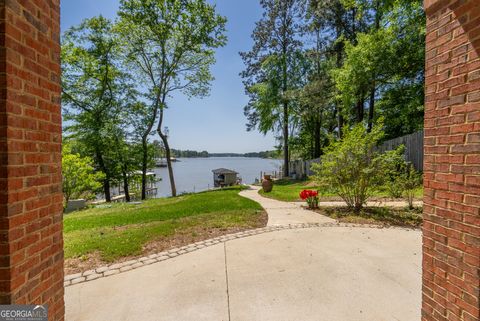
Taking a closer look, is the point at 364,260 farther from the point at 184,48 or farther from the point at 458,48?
the point at 184,48

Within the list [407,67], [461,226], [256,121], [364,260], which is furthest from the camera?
[256,121]

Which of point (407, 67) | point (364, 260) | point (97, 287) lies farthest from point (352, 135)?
point (407, 67)

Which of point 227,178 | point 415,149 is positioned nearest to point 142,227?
point 415,149

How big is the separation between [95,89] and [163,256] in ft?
58.2

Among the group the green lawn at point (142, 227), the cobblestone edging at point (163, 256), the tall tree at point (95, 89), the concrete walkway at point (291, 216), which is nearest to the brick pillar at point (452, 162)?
the cobblestone edging at point (163, 256)

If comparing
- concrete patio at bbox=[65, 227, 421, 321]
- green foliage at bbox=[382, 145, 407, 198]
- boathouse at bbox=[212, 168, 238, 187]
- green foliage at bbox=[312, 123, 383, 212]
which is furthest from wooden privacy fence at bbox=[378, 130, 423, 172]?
boathouse at bbox=[212, 168, 238, 187]

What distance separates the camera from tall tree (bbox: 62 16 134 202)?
1669cm

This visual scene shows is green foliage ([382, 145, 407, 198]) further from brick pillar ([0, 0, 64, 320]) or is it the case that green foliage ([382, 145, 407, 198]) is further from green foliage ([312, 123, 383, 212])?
brick pillar ([0, 0, 64, 320])

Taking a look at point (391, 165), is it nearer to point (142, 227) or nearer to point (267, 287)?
point (267, 287)

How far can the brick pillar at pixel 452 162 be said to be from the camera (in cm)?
162

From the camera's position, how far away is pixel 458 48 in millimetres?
1732

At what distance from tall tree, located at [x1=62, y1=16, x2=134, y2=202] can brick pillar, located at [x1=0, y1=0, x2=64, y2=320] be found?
17.2 meters

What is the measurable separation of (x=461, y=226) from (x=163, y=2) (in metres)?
17.3

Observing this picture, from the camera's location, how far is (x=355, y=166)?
681cm
